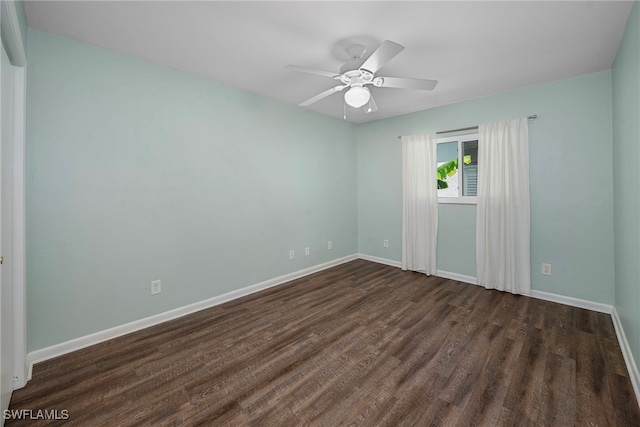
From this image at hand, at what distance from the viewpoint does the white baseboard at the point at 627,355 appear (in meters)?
1.62

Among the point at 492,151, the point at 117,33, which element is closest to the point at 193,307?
the point at 117,33

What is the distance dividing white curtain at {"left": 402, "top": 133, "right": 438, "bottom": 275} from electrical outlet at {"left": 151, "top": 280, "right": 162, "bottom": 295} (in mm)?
3205

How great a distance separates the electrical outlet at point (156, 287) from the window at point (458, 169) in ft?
11.7

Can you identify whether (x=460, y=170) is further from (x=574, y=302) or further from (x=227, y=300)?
(x=227, y=300)

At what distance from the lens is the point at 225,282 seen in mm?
3023

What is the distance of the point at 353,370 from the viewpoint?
185cm

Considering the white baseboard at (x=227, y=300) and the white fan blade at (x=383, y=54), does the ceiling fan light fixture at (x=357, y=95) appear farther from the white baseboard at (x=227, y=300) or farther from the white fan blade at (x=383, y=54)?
the white baseboard at (x=227, y=300)

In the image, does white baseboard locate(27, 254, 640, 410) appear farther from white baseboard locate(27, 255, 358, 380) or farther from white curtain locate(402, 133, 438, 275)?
white curtain locate(402, 133, 438, 275)

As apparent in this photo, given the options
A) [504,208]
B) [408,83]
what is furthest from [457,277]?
[408,83]

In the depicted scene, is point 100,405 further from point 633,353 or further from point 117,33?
point 633,353

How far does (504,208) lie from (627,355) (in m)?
1.66

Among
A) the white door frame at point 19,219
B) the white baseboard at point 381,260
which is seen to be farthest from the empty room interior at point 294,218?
the white baseboard at point 381,260

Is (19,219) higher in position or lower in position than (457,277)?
higher

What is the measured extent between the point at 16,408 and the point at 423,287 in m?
3.57
